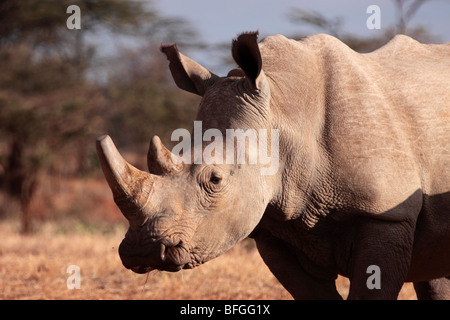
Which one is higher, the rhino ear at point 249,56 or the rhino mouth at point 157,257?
the rhino ear at point 249,56

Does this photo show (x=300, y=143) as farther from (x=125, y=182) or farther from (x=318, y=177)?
(x=125, y=182)

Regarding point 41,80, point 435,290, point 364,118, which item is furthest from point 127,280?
point 41,80

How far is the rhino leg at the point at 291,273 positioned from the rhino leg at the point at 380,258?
0.51m

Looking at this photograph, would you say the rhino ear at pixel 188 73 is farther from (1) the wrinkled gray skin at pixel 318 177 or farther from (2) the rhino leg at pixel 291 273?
(2) the rhino leg at pixel 291 273

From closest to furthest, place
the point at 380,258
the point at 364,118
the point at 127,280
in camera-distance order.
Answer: the point at 380,258 → the point at 364,118 → the point at 127,280

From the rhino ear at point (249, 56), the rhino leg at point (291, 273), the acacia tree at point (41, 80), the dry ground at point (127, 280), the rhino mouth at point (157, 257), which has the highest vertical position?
the acacia tree at point (41, 80)

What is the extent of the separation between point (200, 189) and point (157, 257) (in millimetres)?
450

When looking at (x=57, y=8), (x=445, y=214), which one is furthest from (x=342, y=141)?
(x=57, y=8)

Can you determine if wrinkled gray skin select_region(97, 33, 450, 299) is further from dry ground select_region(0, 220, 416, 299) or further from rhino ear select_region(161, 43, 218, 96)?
dry ground select_region(0, 220, 416, 299)

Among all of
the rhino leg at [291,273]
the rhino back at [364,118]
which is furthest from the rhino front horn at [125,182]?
the rhino leg at [291,273]

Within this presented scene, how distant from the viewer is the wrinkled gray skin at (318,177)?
12.2ft

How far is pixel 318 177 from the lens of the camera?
409cm
